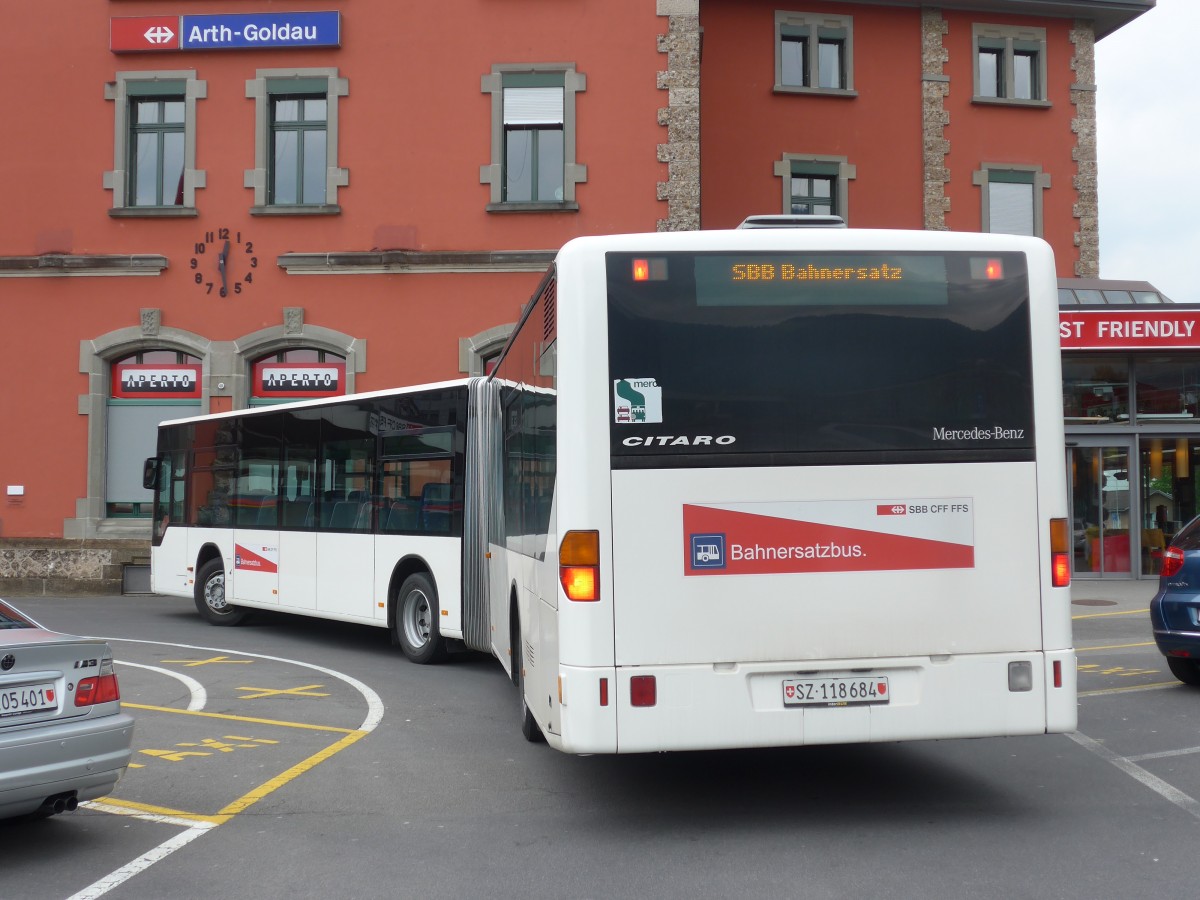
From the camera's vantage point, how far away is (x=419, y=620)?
508 inches

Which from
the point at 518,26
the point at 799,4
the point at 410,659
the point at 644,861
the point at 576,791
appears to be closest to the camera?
the point at 644,861

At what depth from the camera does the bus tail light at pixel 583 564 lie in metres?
5.97

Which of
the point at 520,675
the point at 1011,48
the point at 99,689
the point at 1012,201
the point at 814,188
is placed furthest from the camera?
the point at 1011,48

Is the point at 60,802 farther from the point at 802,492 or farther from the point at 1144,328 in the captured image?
the point at 1144,328

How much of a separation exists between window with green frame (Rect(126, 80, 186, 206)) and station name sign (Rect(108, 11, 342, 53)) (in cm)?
85

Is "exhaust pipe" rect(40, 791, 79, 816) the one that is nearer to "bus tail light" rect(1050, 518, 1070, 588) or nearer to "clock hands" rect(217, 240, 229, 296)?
"bus tail light" rect(1050, 518, 1070, 588)

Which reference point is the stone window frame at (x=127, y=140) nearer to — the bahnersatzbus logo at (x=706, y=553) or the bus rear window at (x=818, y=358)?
the bus rear window at (x=818, y=358)

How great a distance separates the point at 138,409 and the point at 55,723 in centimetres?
1743

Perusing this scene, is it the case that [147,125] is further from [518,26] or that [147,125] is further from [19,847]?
[19,847]

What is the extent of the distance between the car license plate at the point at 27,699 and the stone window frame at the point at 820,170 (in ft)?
71.9

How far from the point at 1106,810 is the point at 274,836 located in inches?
163

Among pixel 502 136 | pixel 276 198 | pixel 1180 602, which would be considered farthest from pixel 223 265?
pixel 1180 602

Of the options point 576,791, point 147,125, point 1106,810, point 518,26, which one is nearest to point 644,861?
point 576,791

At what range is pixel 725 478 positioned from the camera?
20.0 feet
